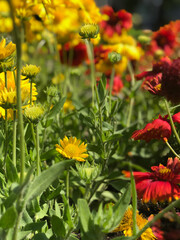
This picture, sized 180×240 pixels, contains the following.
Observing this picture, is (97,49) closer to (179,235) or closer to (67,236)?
(67,236)

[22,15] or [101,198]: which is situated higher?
[22,15]

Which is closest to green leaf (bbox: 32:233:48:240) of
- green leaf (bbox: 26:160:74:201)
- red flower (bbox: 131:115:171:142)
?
green leaf (bbox: 26:160:74:201)

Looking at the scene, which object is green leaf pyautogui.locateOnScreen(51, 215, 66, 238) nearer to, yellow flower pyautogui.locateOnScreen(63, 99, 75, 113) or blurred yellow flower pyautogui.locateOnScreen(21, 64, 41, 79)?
blurred yellow flower pyautogui.locateOnScreen(21, 64, 41, 79)

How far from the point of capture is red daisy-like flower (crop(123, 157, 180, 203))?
0.48m

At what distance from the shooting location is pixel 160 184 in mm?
506

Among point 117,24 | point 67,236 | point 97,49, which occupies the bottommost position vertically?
point 67,236

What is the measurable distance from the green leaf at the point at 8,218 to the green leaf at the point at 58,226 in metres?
0.08

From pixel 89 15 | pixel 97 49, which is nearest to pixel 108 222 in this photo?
pixel 89 15

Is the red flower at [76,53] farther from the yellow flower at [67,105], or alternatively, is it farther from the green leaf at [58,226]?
the green leaf at [58,226]

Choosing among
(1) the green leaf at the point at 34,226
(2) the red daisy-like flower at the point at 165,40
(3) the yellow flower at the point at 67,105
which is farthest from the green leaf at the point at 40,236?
(2) the red daisy-like flower at the point at 165,40

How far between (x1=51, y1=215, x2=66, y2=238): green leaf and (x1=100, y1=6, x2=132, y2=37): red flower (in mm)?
964

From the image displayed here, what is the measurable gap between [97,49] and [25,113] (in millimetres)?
738

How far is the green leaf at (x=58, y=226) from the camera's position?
0.49 meters

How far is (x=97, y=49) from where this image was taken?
1.18 meters
